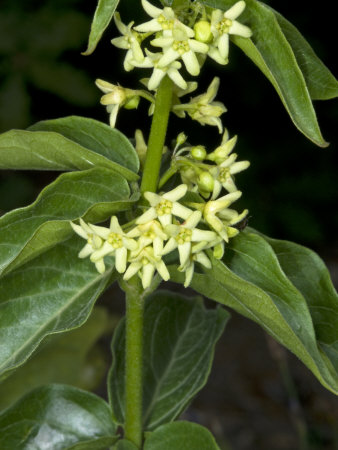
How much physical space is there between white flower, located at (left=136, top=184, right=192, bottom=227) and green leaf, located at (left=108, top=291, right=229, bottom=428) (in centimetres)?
69

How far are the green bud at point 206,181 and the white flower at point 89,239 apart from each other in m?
0.24

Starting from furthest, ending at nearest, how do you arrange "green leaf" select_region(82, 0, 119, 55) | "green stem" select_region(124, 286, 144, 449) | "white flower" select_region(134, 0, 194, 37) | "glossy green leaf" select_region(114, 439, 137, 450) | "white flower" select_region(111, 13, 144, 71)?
1. "glossy green leaf" select_region(114, 439, 137, 450)
2. "green stem" select_region(124, 286, 144, 449)
3. "white flower" select_region(111, 13, 144, 71)
4. "white flower" select_region(134, 0, 194, 37)
5. "green leaf" select_region(82, 0, 119, 55)

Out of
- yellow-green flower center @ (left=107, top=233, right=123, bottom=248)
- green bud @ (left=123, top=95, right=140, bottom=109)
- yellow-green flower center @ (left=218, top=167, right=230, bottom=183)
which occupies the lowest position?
yellow-green flower center @ (left=107, top=233, right=123, bottom=248)

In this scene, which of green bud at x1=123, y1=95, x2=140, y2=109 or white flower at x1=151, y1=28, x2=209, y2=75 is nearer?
white flower at x1=151, y1=28, x2=209, y2=75

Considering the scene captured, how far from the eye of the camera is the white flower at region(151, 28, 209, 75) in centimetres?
Answer: 138

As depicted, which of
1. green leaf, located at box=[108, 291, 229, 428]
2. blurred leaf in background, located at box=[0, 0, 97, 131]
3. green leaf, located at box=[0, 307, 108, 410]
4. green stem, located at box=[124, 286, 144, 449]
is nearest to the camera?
green stem, located at box=[124, 286, 144, 449]

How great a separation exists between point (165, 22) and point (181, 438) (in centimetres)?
100

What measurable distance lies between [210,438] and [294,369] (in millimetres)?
2480

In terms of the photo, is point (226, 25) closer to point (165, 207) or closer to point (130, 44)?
point (130, 44)

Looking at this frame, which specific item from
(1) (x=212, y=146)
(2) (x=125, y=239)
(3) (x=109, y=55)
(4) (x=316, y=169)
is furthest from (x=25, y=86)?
(2) (x=125, y=239)

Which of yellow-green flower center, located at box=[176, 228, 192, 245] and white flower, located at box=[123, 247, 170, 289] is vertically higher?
yellow-green flower center, located at box=[176, 228, 192, 245]

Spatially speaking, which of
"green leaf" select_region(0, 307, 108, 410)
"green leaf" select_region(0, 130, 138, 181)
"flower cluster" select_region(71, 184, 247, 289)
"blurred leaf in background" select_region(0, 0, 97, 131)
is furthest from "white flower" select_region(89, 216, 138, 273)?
"blurred leaf in background" select_region(0, 0, 97, 131)

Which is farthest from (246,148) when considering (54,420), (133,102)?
(133,102)

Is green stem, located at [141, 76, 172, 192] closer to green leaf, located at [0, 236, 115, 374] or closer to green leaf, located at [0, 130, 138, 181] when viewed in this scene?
green leaf, located at [0, 130, 138, 181]
